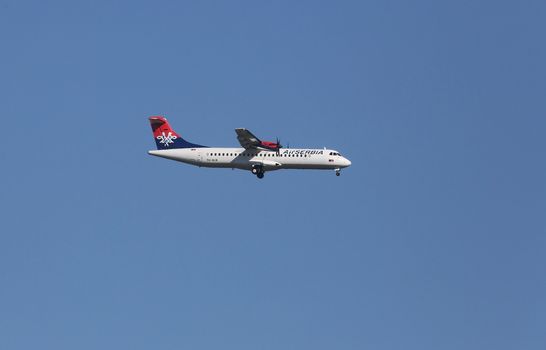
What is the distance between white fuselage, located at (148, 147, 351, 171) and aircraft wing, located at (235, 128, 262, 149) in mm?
539

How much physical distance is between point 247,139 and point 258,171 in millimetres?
2833

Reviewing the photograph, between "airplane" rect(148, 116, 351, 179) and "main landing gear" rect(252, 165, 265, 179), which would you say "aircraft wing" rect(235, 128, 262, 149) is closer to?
"airplane" rect(148, 116, 351, 179)

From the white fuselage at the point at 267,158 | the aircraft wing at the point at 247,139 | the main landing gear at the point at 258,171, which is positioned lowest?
the main landing gear at the point at 258,171

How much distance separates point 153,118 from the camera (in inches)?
2933

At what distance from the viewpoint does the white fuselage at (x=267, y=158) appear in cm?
6838

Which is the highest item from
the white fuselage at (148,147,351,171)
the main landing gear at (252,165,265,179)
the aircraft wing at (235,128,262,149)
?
the aircraft wing at (235,128,262,149)

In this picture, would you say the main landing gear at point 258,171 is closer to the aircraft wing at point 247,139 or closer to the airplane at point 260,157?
the airplane at point 260,157

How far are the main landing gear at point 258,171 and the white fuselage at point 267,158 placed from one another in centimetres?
25

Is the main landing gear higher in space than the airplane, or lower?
lower

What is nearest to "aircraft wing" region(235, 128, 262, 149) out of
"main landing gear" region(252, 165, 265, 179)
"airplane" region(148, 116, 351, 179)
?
"airplane" region(148, 116, 351, 179)

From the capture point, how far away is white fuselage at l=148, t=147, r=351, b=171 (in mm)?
68375

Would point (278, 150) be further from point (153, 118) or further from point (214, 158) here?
point (153, 118)

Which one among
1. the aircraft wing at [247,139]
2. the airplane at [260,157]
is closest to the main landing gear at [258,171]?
the airplane at [260,157]

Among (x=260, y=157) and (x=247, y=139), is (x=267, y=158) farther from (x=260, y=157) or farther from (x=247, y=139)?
(x=247, y=139)
